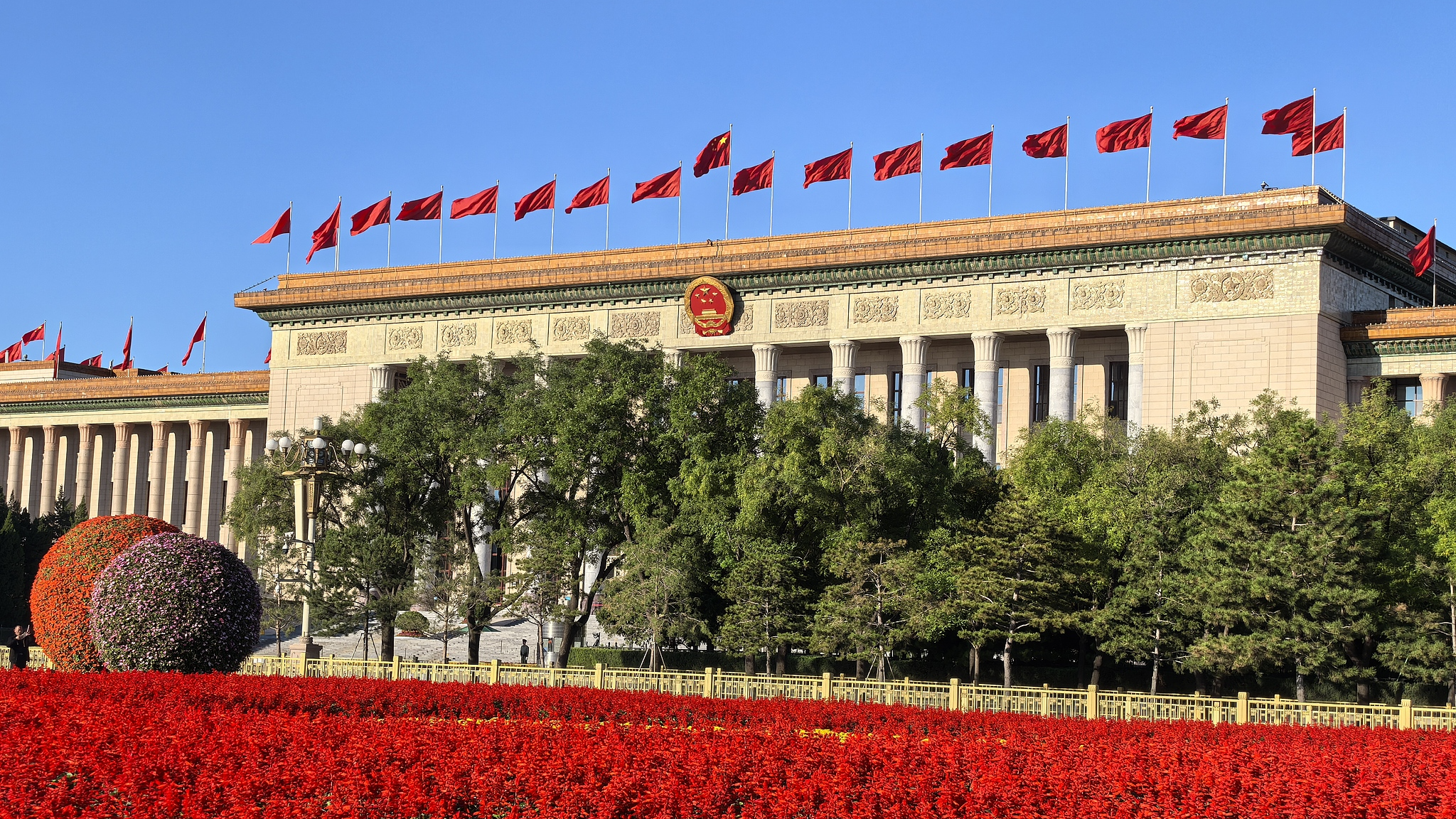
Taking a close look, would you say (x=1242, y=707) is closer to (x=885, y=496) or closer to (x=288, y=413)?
(x=885, y=496)

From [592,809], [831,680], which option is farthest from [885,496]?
[592,809]

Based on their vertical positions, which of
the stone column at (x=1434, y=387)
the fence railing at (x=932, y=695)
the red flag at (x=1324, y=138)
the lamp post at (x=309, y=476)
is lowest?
the fence railing at (x=932, y=695)

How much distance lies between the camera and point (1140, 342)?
39.2 m

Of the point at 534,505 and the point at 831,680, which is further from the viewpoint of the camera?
the point at 534,505

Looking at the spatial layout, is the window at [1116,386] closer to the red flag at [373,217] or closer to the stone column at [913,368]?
the stone column at [913,368]

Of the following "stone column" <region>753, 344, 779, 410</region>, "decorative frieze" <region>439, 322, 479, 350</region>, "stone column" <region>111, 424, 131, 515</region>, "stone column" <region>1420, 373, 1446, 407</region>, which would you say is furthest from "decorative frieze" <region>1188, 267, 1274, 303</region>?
"stone column" <region>111, 424, 131, 515</region>

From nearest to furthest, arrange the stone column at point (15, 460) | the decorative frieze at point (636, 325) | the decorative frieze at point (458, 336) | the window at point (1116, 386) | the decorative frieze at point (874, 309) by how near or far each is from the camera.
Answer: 1. the window at point (1116, 386)
2. the decorative frieze at point (874, 309)
3. the decorative frieze at point (636, 325)
4. the decorative frieze at point (458, 336)
5. the stone column at point (15, 460)

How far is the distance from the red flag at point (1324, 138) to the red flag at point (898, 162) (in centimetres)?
945

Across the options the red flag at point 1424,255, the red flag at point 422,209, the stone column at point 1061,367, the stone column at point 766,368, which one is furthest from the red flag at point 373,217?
the red flag at point 1424,255

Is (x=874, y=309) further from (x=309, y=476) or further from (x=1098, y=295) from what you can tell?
(x=309, y=476)

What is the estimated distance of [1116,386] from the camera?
41594 mm

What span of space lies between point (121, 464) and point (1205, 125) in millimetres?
43534

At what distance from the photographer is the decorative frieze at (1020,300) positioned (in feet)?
133

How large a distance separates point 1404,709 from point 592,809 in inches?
529
